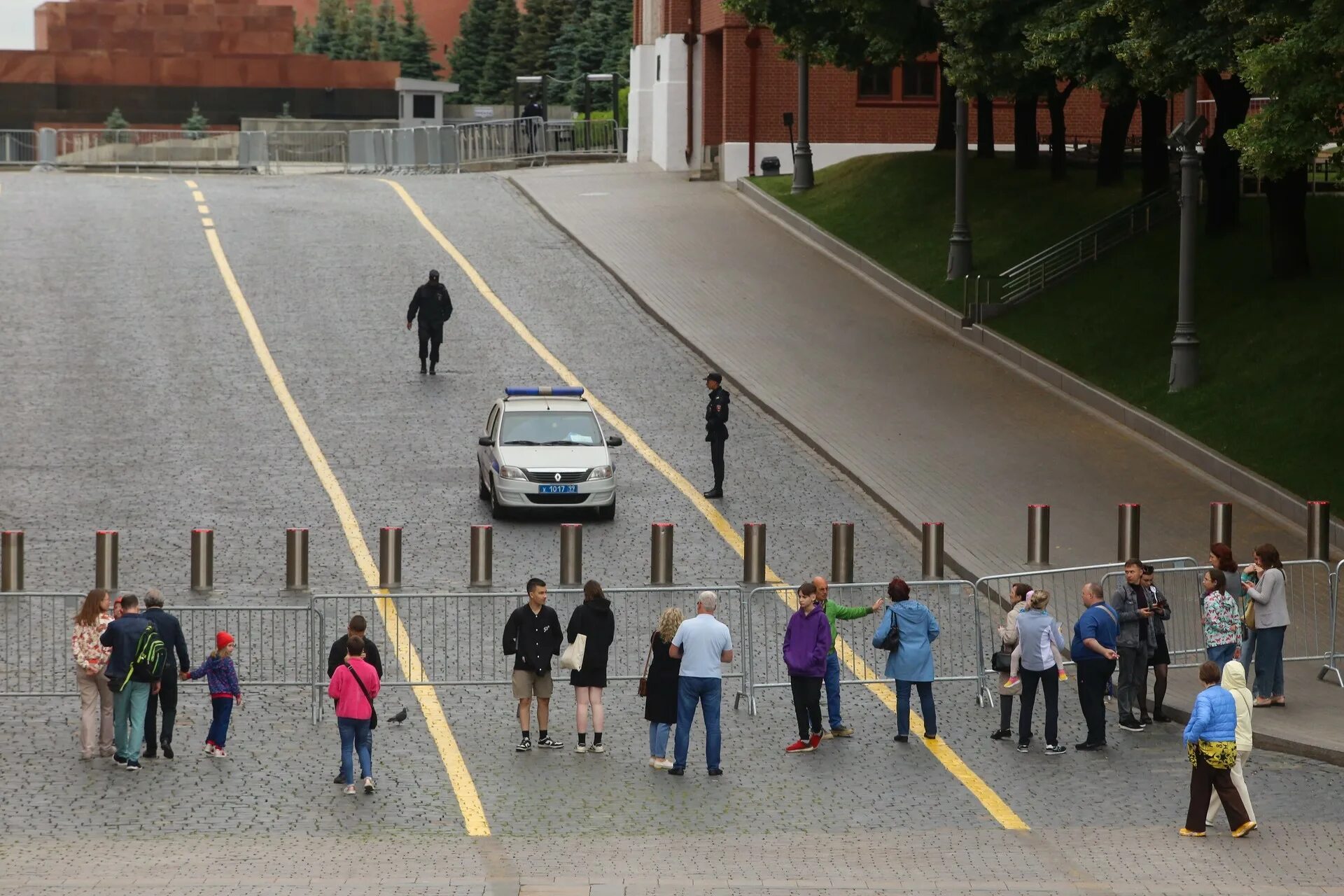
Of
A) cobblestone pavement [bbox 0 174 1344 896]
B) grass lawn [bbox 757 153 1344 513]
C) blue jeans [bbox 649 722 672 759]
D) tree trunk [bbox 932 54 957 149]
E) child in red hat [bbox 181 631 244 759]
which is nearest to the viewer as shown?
cobblestone pavement [bbox 0 174 1344 896]

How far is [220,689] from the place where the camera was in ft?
46.8

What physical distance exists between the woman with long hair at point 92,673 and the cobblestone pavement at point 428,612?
9.3 inches

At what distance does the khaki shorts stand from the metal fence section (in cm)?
4860

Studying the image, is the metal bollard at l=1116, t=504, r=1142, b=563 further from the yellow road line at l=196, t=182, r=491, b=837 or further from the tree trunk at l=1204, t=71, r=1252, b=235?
the tree trunk at l=1204, t=71, r=1252, b=235

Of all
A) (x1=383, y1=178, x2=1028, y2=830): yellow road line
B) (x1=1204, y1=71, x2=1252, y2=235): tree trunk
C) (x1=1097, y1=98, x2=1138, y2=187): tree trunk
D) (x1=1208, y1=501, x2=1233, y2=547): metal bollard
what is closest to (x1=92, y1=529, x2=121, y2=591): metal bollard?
(x1=383, y1=178, x2=1028, y2=830): yellow road line

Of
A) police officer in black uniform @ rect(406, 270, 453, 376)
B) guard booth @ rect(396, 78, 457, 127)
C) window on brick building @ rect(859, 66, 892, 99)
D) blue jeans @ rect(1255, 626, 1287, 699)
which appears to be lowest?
blue jeans @ rect(1255, 626, 1287, 699)

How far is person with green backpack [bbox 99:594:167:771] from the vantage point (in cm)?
1416

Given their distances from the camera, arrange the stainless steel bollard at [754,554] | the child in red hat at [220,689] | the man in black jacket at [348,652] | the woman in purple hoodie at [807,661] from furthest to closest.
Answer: the stainless steel bollard at [754,554]
the woman in purple hoodie at [807,661]
the child in red hat at [220,689]
the man in black jacket at [348,652]

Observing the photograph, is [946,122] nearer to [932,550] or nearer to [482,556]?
[932,550]

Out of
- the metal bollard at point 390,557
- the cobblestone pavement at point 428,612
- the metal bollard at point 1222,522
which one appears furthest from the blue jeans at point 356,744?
the metal bollard at point 1222,522

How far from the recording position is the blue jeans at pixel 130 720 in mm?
14141

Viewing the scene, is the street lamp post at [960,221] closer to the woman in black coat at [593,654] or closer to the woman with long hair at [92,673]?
the woman in black coat at [593,654]

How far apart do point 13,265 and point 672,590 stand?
24271mm

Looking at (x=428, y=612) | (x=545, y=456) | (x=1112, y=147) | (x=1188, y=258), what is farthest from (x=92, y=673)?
(x=1112, y=147)
